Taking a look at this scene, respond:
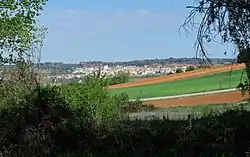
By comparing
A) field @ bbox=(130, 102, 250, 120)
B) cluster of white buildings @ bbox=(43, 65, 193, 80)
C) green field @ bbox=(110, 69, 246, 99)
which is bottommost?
green field @ bbox=(110, 69, 246, 99)

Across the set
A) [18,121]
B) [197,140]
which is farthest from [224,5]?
[18,121]

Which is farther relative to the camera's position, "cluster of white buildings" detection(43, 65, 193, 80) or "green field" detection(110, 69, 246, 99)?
"green field" detection(110, 69, 246, 99)

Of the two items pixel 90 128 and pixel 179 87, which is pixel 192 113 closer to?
pixel 90 128

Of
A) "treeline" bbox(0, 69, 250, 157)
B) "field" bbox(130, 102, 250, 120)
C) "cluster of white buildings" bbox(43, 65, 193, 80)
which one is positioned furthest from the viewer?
"cluster of white buildings" bbox(43, 65, 193, 80)

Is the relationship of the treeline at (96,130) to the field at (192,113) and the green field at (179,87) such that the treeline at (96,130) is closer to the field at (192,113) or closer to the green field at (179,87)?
the field at (192,113)

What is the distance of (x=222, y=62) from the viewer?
7.40m

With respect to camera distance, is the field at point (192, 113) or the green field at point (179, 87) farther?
the green field at point (179, 87)

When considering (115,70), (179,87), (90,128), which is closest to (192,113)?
(90,128)

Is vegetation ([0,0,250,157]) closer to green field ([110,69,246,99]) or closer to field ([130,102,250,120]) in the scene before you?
field ([130,102,250,120])

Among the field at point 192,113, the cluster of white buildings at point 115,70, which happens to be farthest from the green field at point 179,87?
the field at point 192,113

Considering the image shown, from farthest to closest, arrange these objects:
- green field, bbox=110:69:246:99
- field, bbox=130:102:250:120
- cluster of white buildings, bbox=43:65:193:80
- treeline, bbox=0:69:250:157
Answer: green field, bbox=110:69:246:99, cluster of white buildings, bbox=43:65:193:80, field, bbox=130:102:250:120, treeline, bbox=0:69:250:157

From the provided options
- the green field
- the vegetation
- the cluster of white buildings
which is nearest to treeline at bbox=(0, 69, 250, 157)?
the vegetation

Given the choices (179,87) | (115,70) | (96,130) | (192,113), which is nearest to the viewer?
(96,130)

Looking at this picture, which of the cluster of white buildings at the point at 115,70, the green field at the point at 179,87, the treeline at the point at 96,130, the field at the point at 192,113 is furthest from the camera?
the green field at the point at 179,87
